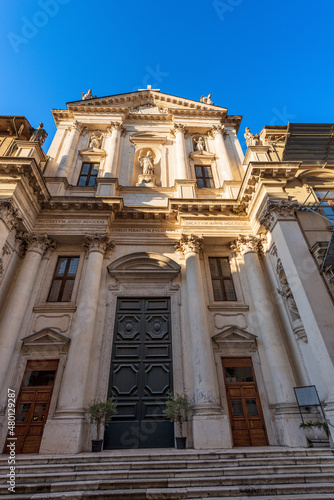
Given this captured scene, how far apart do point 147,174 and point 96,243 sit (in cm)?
566

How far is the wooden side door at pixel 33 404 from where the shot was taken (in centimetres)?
837

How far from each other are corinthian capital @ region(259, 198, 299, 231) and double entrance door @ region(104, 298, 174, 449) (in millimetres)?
5403

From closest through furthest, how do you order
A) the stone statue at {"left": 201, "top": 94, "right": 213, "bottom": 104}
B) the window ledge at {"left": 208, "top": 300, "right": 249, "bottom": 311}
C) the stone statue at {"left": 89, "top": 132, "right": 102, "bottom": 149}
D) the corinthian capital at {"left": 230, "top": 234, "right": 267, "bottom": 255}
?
the window ledge at {"left": 208, "top": 300, "right": 249, "bottom": 311} → the corinthian capital at {"left": 230, "top": 234, "right": 267, "bottom": 255} → the stone statue at {"left": 89, "top": 132, "right": 102, "bottom": 149} → the stone statue at {"left": 201, "top": 94, "right": 213, "bottom": 104}

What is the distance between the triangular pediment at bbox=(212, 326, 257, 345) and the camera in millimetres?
10141

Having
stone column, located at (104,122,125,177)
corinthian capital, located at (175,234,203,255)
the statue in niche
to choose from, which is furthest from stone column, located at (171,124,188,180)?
Answer: corinthian capital, located at (175,234,203,255)

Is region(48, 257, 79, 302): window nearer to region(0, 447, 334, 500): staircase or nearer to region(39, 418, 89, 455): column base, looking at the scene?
region(39, 418, 89, 455): column base

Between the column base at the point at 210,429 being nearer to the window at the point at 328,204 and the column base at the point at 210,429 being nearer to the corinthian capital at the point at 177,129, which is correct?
the window at the point at 328,204

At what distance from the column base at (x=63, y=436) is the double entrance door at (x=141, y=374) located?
47.5 inches

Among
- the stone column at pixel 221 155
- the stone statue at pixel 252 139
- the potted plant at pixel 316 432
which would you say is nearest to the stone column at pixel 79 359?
the potted plant at pixel 316 432

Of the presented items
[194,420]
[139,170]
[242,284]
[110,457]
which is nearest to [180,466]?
[110,457]

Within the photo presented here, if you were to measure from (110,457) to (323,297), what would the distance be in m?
7.39

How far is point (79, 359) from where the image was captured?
911cm

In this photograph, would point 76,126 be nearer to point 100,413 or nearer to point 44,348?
point 44,348

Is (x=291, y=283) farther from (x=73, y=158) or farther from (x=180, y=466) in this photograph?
(x=73, y=158)
